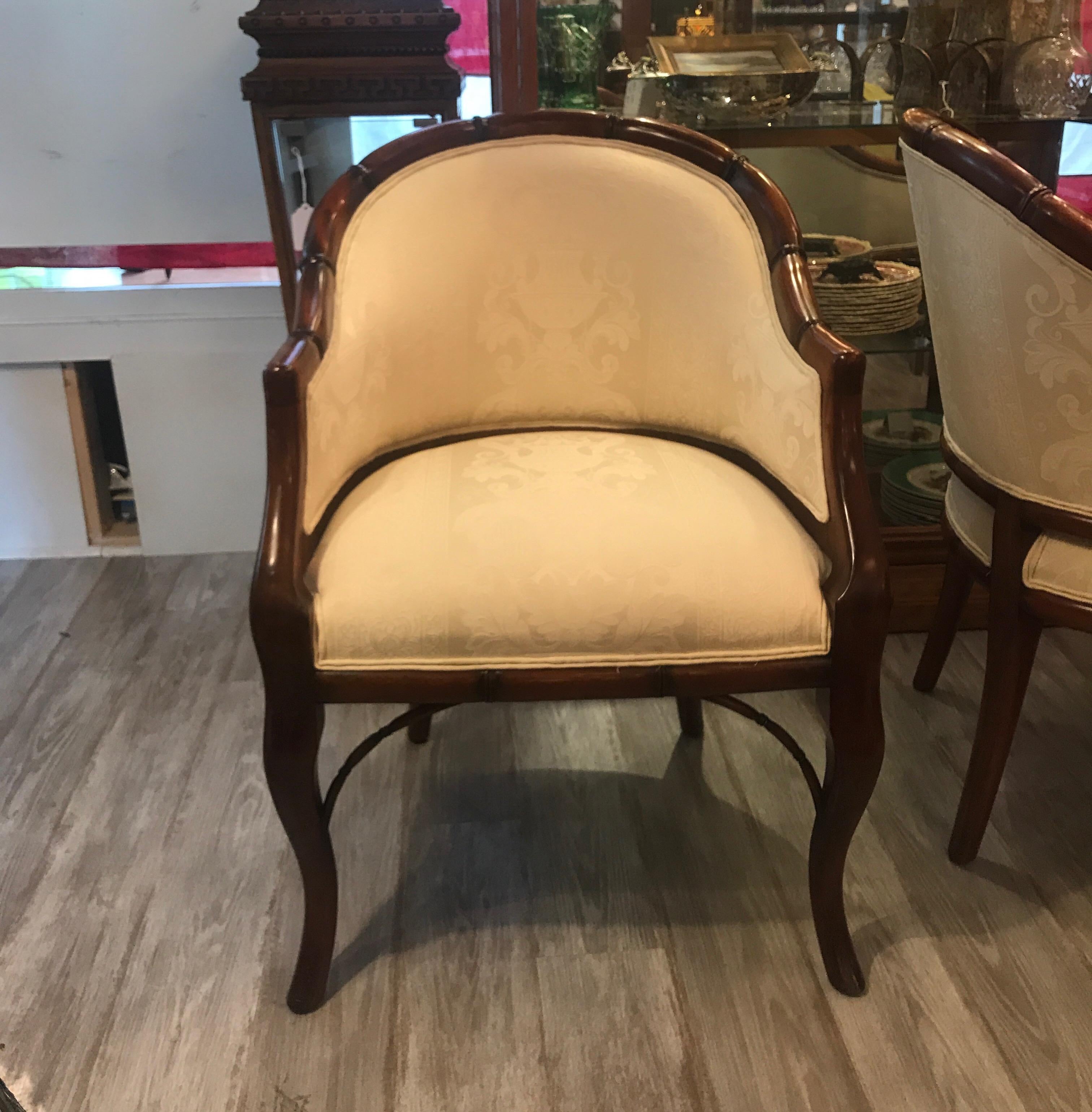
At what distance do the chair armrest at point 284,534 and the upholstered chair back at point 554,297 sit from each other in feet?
0.49

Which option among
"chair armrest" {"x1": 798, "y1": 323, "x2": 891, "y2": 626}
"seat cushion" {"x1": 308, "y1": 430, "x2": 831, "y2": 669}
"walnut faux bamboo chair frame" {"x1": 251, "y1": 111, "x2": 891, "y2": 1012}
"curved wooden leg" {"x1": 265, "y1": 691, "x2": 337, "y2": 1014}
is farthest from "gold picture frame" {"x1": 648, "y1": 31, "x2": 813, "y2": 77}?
"curved wooden leg" {"x1": 265, "y1": 691, "x2": 337, "y2": 1014}

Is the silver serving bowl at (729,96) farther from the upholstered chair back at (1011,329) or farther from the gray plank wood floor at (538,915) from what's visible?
the gray plank wood floor at (538,915)

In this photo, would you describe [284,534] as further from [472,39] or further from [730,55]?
[472,39]

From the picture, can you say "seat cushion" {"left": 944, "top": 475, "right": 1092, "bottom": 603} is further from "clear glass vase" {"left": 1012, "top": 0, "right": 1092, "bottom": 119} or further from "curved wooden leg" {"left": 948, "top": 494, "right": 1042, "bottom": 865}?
"clear glass vase" {"left": 1012, "top": 0, "right": 1092, "bottom": 119}

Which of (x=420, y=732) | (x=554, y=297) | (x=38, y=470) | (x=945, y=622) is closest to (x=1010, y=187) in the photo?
(x=554, y=297)

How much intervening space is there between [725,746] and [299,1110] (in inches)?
29.8

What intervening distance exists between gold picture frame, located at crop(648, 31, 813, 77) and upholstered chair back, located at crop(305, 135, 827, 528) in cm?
46

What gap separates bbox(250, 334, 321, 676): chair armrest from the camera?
3.01ft

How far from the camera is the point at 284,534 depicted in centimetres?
94

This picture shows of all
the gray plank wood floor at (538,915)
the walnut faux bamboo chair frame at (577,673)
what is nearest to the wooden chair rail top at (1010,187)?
the walnut faux bamboo chair frame at (577,673)

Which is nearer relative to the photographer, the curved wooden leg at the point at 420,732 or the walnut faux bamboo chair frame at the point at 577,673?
the walnut faux bamboo chair frame at the point at 577,673

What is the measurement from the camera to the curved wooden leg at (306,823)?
96cm

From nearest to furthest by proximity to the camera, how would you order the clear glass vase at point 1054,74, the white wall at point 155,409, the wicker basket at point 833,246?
1. the clear glass vase at point 1054,74
2. the wicker basket at point 833,246
3. the white wall at point 155,409

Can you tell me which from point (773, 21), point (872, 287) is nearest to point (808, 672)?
point (872, 287)
